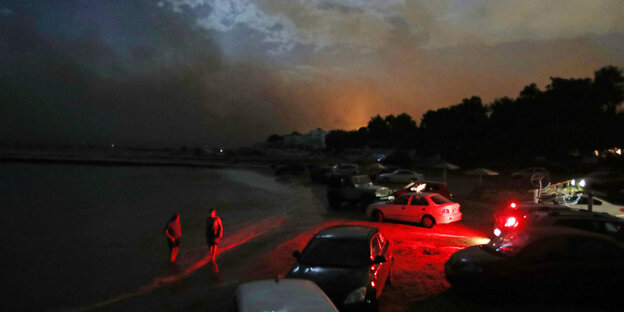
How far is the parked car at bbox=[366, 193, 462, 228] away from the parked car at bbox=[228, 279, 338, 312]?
12330 mm

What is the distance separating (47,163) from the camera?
425 ft

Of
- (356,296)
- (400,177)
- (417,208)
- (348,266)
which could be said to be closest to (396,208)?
(417,208)

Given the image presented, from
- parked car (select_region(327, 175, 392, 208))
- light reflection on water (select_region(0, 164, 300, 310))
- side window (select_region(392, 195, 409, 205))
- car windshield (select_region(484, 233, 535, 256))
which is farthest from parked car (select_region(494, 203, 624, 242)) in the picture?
light reflection on water (select_region(0, 164, 300, 310))

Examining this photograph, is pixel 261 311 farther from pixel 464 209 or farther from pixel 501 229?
pixel 464 209

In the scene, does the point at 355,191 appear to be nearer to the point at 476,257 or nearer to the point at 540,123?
the point at 476,257

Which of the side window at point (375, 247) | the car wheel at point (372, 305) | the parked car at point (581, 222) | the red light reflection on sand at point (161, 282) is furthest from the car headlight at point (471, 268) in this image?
the red light reflection on sand at point (161, 282)

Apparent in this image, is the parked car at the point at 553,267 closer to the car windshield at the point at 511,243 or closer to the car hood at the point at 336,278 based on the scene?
the car windshield at the point at 511,243

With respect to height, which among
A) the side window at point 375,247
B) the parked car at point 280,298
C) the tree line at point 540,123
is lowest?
the side window at point 375,247

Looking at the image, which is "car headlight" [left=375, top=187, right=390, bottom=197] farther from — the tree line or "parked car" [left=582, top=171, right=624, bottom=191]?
the tree line

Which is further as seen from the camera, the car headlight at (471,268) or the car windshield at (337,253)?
the car headlight at (471,268)

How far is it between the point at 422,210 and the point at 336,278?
1032 centimetres

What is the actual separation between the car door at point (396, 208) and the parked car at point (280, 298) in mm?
12690

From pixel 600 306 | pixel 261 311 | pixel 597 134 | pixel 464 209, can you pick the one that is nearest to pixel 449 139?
pixel 597 134

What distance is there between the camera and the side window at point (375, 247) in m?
7.54
